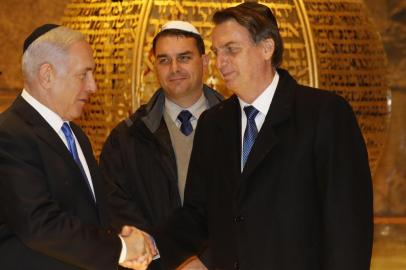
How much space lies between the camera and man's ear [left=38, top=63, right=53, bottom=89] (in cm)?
332

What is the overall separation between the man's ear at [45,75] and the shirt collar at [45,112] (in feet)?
0.21

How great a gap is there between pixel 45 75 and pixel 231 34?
0.69 metres

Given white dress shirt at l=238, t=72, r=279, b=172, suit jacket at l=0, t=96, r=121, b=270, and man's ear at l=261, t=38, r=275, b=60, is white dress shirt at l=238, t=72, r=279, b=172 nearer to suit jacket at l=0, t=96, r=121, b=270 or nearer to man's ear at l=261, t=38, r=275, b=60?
man's ear at l=261, t=38, r=275, b=60

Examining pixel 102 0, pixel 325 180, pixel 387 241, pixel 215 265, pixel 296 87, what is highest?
pixel 102 0

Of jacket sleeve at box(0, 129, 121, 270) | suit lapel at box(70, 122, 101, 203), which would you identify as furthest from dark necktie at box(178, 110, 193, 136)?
jacket sleeve at box(0, 129, 121, 270)

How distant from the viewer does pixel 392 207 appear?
7.61 meters

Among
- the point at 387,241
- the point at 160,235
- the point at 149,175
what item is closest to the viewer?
the point at 160,235

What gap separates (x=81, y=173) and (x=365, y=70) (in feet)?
5.65

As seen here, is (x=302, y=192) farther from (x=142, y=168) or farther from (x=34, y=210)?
(x=142, y=168)

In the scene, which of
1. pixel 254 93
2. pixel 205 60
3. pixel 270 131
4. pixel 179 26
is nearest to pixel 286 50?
pixel 205 60

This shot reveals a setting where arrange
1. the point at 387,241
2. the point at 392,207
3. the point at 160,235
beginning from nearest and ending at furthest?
the point at 160,235
the point at 387,241
the point at 392,207

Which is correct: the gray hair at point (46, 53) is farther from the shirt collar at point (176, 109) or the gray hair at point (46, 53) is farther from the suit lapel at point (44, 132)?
the shirt collar at point (176, 109)

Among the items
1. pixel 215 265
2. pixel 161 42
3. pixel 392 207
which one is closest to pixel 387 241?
pixel 392 207

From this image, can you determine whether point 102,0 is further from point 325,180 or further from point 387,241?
point 387,241
